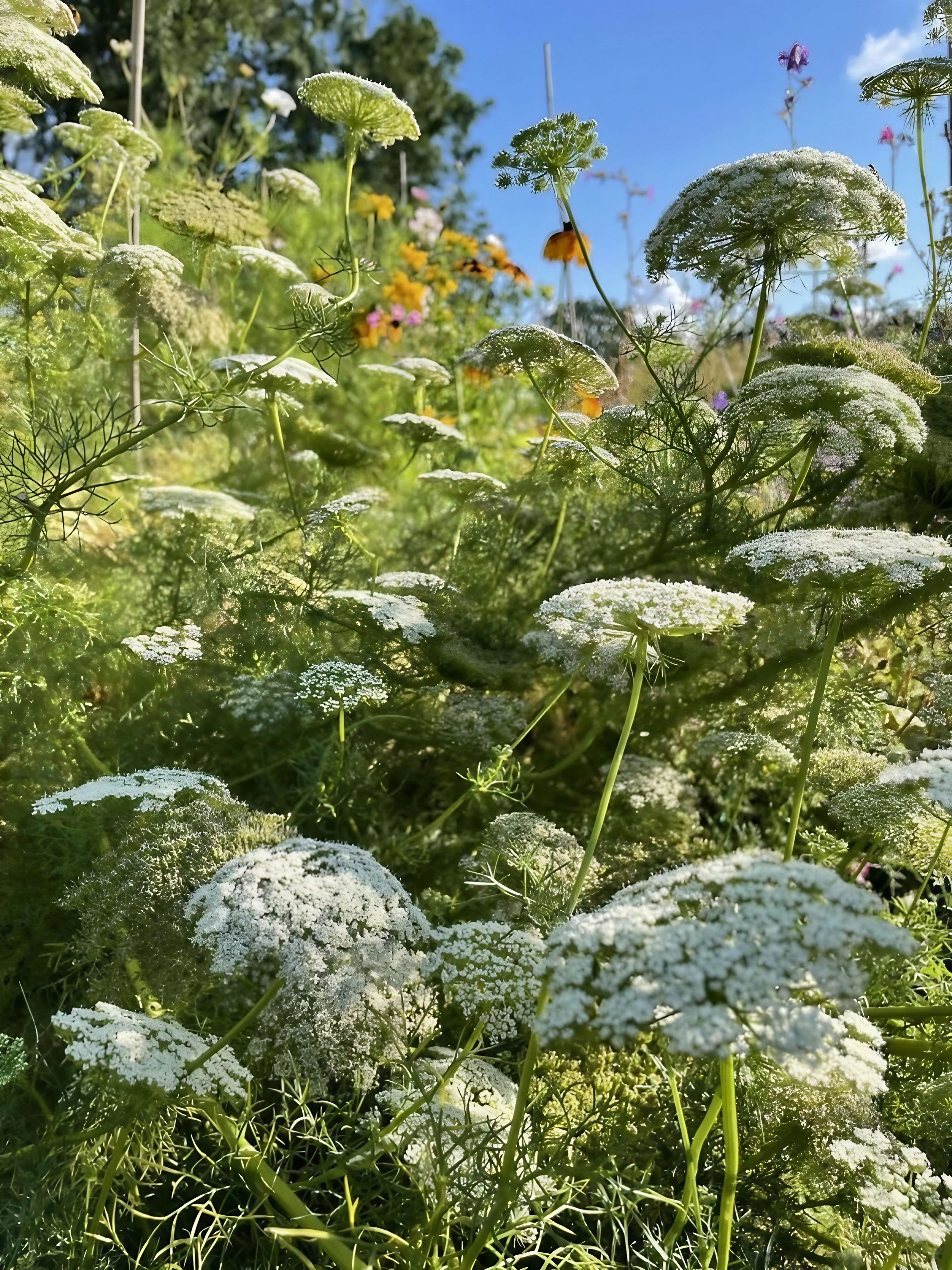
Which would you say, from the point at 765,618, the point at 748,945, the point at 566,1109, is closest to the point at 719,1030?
the point at 748,945

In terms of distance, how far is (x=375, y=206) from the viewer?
7.36 meters

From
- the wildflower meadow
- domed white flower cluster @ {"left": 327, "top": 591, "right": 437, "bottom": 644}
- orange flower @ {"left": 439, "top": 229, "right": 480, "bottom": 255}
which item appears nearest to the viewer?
the wildflower meadow

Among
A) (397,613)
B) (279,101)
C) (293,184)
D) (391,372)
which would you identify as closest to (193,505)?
(397,613)

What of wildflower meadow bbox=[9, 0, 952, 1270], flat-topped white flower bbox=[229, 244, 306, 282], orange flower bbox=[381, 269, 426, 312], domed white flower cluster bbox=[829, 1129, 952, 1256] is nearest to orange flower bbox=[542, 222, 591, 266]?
wildflower meadow bbox=[9, 0, 952, 1270]

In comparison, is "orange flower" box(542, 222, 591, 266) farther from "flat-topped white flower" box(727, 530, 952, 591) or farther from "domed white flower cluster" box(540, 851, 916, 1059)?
"domed white flower cluster" box(540, 851, 916, 1059)

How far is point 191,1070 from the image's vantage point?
1.58 meters

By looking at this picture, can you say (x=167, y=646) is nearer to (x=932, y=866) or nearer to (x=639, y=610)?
(x=639, y=610)

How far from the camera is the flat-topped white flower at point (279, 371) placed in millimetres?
3219

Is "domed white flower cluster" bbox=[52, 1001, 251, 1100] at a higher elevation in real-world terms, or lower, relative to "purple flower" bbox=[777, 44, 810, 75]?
lower

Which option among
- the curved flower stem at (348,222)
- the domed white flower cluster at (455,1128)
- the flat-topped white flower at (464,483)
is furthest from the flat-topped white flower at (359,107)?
the domed white flower cluster at (455,1128)

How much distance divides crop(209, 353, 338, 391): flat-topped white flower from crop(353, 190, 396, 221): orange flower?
384cm

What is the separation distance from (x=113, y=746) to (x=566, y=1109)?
1868 mm

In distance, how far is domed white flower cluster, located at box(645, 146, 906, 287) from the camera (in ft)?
9.21

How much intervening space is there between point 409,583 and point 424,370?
5.17ft
